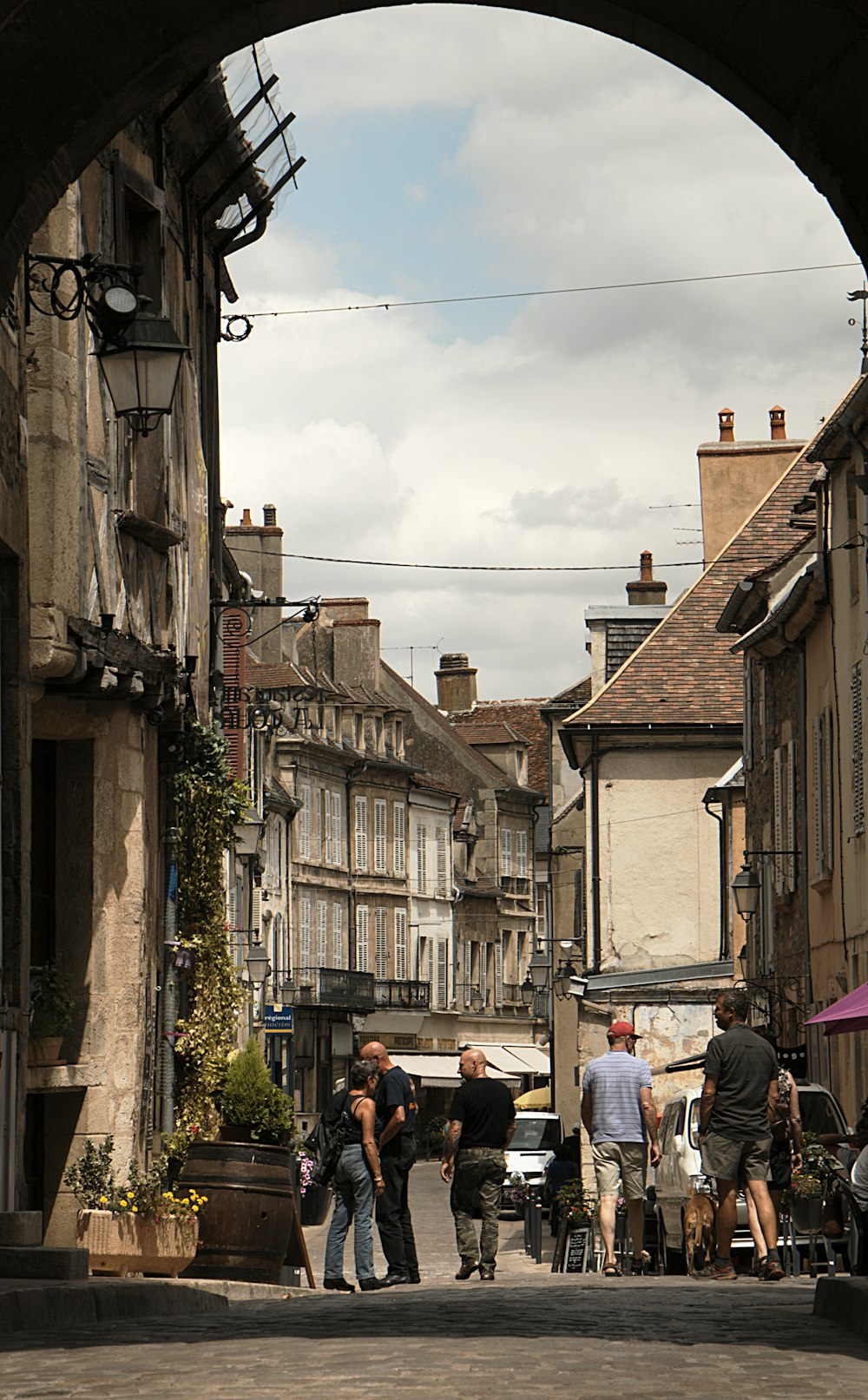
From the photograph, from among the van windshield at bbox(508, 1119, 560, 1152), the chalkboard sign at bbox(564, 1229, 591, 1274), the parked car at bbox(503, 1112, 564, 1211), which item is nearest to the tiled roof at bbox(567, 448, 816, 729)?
the parked car at bbox(503, 1112, 564, 1211)

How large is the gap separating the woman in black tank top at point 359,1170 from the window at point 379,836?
5852cm

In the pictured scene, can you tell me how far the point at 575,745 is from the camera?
35.8 m

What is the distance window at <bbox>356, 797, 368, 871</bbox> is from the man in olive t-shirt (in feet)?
195

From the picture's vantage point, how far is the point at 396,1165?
14781 mm

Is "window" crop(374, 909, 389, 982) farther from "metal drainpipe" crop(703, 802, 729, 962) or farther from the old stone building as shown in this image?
the old stone building

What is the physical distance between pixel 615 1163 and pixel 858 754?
9.14 meters

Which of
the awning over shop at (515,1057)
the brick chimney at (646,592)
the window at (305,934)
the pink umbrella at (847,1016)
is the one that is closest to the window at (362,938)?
the window at (305,934)

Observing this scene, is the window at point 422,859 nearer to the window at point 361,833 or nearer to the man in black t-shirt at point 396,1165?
the window at point 361,833

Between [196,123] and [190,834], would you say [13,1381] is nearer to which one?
[190,834]

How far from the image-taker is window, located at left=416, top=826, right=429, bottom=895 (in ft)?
249

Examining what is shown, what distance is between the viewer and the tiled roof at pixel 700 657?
35.5m

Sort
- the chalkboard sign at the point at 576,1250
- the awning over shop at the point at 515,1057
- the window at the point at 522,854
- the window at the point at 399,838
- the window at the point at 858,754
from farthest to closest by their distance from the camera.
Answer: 1. the window at the point at 522,854
2. the window at the point at 399,838
3. the awning over shop at the point at 515,1057
4. the window at the point at 858,754
5. the chalkboard sign at the point at 576,1250

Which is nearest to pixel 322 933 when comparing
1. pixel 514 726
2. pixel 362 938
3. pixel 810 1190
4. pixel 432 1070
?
pixel 362 938

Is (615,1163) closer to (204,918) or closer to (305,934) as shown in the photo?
(204,918)
